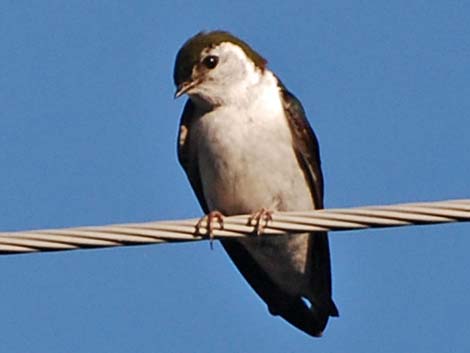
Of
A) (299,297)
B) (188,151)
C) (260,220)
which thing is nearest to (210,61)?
(188,151)

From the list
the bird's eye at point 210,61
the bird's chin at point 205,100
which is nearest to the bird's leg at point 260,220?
the bird's chin at point 205,100

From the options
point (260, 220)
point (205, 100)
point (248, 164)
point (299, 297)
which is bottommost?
point (260, 220)

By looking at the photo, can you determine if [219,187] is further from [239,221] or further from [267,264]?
[239,221]

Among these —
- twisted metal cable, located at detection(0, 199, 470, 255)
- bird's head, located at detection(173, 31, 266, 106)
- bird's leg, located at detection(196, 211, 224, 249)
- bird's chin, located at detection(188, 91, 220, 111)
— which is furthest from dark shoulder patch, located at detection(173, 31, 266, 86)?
twisted metal cable, located at detection(0, 199, 470, 255)

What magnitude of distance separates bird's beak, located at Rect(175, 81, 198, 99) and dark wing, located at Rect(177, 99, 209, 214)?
19cm

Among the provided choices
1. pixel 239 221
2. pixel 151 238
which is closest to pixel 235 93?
pixel 239 221

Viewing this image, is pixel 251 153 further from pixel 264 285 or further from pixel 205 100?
pixel 264 285

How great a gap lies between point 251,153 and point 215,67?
72 centimetres

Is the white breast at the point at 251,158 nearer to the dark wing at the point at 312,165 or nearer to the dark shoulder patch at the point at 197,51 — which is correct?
the dark wing at the point at 312,165

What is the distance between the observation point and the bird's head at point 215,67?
28.8 ft

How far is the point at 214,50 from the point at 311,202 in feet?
3.82

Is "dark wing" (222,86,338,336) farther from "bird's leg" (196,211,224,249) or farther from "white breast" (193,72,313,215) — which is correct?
"bird's leg" (196,211,224,249)

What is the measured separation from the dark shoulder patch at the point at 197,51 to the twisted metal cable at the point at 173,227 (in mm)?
2956

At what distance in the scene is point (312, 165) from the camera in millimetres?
8773
